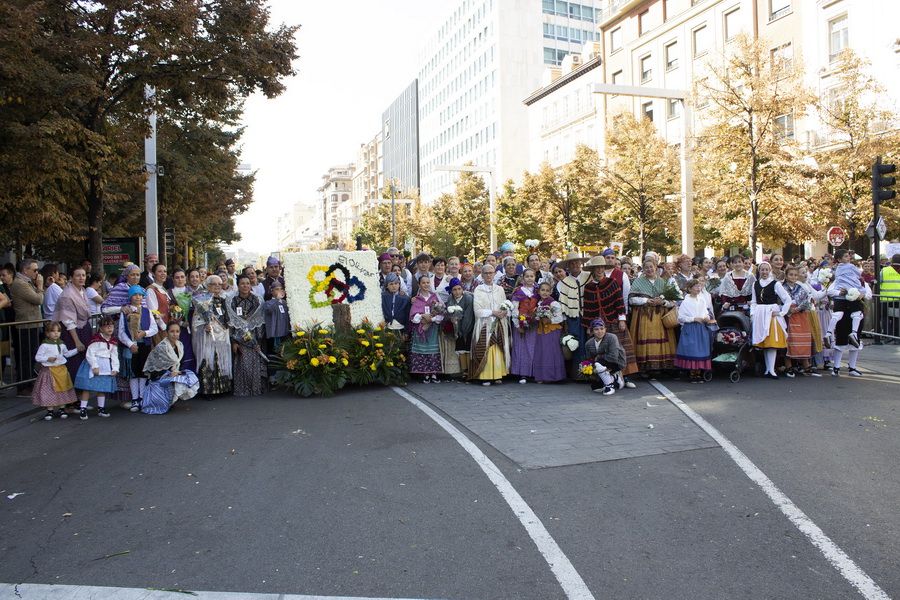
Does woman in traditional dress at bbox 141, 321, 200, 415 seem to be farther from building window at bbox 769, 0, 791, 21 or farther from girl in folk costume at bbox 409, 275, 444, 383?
building window at bbox 769, 0, 791, 21

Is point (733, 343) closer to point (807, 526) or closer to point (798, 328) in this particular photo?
point (798, 328)

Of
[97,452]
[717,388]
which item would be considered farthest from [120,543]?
[717,388]

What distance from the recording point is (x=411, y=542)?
194 inches

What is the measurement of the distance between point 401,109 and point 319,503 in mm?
116797

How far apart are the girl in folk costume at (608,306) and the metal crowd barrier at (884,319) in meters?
7.59

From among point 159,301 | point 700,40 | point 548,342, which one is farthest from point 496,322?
point 700,40

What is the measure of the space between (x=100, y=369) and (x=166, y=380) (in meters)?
0.83

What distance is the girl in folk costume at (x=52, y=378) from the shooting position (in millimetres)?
9539

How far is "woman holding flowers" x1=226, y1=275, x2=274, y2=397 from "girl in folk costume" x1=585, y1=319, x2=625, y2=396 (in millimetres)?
4886

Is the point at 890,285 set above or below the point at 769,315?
above

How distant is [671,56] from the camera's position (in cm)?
4688

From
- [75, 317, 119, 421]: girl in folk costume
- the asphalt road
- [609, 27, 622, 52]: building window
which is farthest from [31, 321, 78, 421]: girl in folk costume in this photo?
[609, 27, 622, 52]: building window

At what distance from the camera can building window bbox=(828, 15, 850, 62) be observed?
33.3m

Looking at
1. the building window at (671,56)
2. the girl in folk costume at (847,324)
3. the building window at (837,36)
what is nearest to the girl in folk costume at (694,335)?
the girl in folk costume at (847,324)
